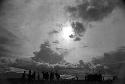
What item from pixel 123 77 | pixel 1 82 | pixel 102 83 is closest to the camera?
pixel 1 82

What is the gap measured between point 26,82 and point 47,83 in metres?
3.83

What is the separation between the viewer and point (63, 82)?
34.2 meters

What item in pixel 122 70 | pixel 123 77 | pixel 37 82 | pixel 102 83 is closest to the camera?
pixel 37 82

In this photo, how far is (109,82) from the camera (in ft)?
134

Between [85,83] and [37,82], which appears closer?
[37,82]

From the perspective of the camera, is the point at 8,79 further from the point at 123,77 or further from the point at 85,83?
the point at 123,77

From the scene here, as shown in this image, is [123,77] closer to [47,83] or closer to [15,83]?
[47,83]

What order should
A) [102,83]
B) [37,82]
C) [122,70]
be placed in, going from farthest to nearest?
[102,83] < [122,70] < [37,82]

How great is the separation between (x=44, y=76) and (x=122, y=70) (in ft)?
42.0

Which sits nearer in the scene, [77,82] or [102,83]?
[77,82]

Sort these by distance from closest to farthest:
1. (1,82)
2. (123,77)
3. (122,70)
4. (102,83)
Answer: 1. (1,82)
2. (122,70)
3. (123,77)
4. (102,83)

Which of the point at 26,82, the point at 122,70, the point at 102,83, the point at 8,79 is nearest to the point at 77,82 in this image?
the point at 102,83

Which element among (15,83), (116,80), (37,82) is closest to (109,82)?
(116,80)

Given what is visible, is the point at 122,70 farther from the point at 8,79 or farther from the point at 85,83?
the point at 8,79
